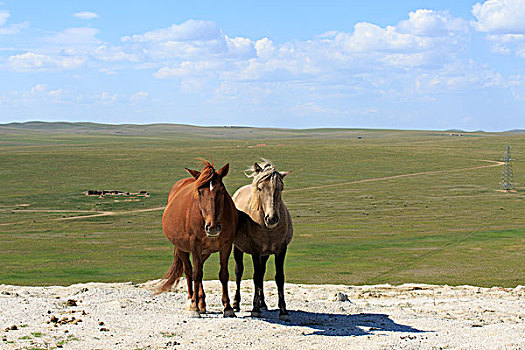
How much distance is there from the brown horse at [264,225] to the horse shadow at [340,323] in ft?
1.09

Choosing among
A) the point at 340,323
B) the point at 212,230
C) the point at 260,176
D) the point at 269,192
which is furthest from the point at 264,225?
the point at 340,323

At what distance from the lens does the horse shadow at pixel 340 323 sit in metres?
11.7

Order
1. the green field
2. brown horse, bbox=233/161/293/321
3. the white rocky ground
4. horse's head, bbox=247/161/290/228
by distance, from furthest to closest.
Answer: the green field < brown horse, bbox=233/161/293/321 < horse's head, bbox=247/161/290/228 < the white rocky ground

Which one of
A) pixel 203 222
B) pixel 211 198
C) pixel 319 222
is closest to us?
pixel 211 198

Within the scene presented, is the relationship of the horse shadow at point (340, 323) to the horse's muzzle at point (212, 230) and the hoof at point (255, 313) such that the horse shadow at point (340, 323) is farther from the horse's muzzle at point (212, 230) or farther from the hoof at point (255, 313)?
the horse's muzzle at point (212, 230)

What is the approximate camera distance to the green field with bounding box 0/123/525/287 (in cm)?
2302

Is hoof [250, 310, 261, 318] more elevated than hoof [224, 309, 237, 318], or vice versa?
hoof [224, 309, 237, 318]

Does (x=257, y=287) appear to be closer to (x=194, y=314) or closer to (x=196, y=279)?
(x=196, y=279)

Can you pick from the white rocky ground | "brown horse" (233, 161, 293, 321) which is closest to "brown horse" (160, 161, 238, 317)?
"brown horse" (233, 161, 293, 321)

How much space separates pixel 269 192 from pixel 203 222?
141 cm

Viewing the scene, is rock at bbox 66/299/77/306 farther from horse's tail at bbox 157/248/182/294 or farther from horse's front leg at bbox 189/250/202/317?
horse's front leg at bbox 189/250/202/317

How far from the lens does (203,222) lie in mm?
11883

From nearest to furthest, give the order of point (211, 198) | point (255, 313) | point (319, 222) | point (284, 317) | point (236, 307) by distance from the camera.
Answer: point (211, 198)
point (284, 317)
point (255, 313)
point (236, 307)
point (319, 222)

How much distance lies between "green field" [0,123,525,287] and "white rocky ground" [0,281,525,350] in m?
5.67
